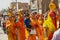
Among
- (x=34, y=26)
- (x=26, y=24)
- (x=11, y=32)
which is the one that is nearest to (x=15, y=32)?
(x=11, y=32)

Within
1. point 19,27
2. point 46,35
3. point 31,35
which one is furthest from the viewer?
point 19,27

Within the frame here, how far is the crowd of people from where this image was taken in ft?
25.4

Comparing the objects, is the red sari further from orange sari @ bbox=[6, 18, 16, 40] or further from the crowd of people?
orange sari @ bbox=[6, 18, 16, 40]

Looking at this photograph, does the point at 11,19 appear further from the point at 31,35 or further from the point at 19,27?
the point at 31,35

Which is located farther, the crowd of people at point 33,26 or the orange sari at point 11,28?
the orange sari at point 11,28

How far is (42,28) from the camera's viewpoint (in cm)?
812

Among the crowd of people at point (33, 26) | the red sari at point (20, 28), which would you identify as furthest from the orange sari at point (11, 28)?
the red sari at point (20, 28)

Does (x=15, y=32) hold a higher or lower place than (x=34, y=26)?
lower

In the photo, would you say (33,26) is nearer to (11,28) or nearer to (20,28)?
(20,28)

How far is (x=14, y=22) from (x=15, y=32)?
0.44m

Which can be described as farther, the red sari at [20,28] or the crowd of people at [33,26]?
the red sari at [20,28]

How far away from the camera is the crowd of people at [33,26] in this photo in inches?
305

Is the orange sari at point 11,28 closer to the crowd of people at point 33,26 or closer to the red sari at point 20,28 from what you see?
the crowd of people at point 33,26

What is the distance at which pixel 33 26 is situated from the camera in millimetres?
8125
